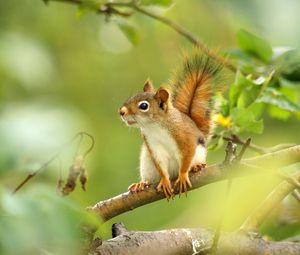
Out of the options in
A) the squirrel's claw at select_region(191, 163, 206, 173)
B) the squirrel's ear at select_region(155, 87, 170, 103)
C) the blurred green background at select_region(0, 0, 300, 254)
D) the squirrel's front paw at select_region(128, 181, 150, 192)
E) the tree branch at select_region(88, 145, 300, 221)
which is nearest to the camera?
the blurred green background at select_region(0, 0, 300, 254)

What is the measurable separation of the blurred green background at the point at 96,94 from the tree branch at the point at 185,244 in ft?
0.16

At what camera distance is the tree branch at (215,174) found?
1280 millimetres

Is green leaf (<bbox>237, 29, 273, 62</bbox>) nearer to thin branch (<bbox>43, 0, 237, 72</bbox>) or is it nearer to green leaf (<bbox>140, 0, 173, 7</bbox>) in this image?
thin branch (<bbox>43, 0, 237, 72</bbox>)

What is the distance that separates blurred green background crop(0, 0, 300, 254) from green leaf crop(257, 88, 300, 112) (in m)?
0.19

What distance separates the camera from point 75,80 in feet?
14.8

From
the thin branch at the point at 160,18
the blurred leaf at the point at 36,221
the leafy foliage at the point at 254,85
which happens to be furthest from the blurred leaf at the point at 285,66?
the blurred leaf at the point at 36,221

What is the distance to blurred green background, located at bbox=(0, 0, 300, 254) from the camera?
19.2 inches

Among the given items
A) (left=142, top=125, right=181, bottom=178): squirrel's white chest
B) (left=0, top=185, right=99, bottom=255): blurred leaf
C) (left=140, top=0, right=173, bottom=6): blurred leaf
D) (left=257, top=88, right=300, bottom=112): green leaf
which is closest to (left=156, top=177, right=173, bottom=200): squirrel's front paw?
(left=142, top=125, right=181, bottom=178): squirrel's white chest

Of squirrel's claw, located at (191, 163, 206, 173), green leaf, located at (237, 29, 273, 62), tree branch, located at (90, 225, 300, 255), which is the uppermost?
green leaf, located at (237, 29, 273, 62)

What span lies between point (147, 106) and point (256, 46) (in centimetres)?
31

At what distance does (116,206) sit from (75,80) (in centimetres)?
315

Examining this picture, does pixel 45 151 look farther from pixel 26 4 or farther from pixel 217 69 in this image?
pixel 26 4

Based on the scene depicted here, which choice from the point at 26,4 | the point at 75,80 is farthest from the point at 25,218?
the point at 75,80

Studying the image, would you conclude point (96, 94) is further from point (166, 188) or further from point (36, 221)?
point (36, 221)
